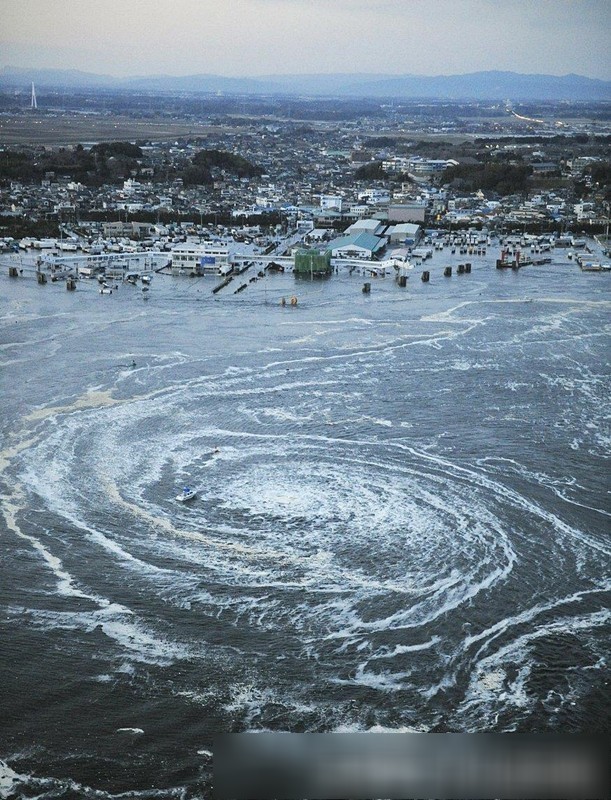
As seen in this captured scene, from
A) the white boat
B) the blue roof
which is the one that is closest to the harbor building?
the blue roof

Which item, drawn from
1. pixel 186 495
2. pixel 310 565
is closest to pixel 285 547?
pixel 310 565

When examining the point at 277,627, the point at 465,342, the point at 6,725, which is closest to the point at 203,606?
the point at 277,627

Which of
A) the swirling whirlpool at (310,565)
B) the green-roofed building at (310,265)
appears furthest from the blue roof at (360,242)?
the swirling whirlpool at (310,565)

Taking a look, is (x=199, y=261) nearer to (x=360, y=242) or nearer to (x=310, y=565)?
(x=360, y=242)

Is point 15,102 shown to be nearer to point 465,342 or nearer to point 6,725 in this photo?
point 465,342

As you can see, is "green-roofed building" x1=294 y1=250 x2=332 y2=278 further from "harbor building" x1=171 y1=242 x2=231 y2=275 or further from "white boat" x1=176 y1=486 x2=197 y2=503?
"white boat" x1=176 y1=486 x2=197 y2=503

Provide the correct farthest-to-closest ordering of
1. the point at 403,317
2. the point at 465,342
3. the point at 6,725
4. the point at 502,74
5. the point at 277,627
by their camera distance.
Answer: the point at 502,74, the point at 403,317, the point at 465,342, the point at 277,627, the point at 6,725

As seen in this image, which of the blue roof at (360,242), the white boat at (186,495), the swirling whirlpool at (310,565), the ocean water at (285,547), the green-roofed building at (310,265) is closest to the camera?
the ocean water at (285,547)

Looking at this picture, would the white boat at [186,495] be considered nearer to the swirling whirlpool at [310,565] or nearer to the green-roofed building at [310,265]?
the swirling whirlpool at [310,565]

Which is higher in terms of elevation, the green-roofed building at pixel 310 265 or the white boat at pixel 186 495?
the green-roofed building at pixel 310 265
